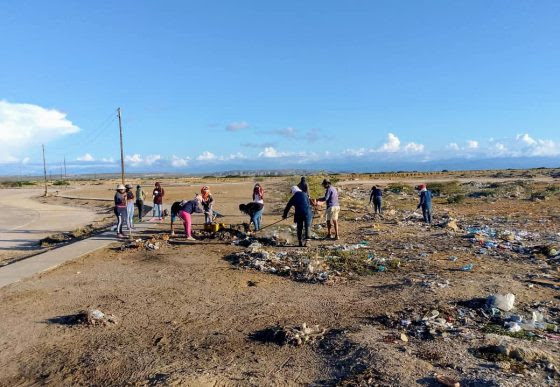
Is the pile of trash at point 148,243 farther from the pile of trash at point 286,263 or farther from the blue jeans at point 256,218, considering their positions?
the blue jeans at point 256,218

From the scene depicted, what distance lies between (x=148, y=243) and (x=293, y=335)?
7.83 m

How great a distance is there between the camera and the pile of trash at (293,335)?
19.6 feet

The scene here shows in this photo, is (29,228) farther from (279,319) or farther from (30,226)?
(279,319)

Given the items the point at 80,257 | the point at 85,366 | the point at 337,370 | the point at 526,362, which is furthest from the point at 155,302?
the point at 526,362

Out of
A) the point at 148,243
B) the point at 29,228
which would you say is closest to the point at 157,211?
the point at 148,243

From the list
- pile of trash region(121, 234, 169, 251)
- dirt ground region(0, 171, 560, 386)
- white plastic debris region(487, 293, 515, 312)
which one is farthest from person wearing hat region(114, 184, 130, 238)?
white plastic debris region(487, 293, 515, 312)

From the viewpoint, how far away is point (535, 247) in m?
11.5

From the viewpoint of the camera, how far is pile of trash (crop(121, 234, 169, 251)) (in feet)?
41.4

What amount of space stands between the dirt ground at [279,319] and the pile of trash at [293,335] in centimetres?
6

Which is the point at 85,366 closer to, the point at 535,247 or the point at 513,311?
the point at 513,311

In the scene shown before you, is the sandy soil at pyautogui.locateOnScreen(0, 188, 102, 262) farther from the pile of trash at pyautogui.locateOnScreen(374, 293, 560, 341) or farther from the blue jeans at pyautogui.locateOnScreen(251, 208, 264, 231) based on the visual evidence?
the pile of trash at pyautogui.locateOnScreen(374, 293, 560, 341)

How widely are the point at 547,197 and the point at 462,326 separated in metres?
24.5

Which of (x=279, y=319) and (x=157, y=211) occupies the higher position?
(x=157, y=211)

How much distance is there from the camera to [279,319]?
6969mm
